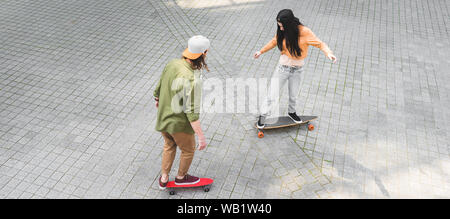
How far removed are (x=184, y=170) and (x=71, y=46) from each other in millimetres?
4622

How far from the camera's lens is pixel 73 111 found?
18.4 feet

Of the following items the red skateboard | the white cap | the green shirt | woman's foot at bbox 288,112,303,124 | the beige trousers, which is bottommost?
the red skateboard

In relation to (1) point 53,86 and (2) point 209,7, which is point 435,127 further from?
(1) point 53,86

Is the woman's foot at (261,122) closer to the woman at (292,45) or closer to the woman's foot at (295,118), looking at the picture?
the woman at (292,45)

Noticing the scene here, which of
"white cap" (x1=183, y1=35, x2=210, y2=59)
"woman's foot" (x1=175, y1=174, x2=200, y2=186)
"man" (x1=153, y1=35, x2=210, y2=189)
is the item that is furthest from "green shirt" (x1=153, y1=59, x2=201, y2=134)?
"woman's foot" (x1=175, y1=174, x2=200, y2=186)

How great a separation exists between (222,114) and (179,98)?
2.30 metres

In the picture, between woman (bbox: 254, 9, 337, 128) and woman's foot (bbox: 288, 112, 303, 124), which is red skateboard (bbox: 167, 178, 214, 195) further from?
woman's foot (bbox: 288, 112, 303, 124)

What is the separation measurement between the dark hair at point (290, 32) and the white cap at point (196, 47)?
4.24 feet

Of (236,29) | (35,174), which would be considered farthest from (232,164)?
(236,29)

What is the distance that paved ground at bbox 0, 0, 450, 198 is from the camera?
15.1 ft

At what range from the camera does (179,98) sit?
3.46m

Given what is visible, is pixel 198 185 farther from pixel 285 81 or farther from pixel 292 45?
pixel 292 45

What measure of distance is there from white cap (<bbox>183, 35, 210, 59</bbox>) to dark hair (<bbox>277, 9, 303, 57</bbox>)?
4.24 ft

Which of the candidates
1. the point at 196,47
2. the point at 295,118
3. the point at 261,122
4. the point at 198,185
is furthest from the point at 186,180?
the point at 295,118
